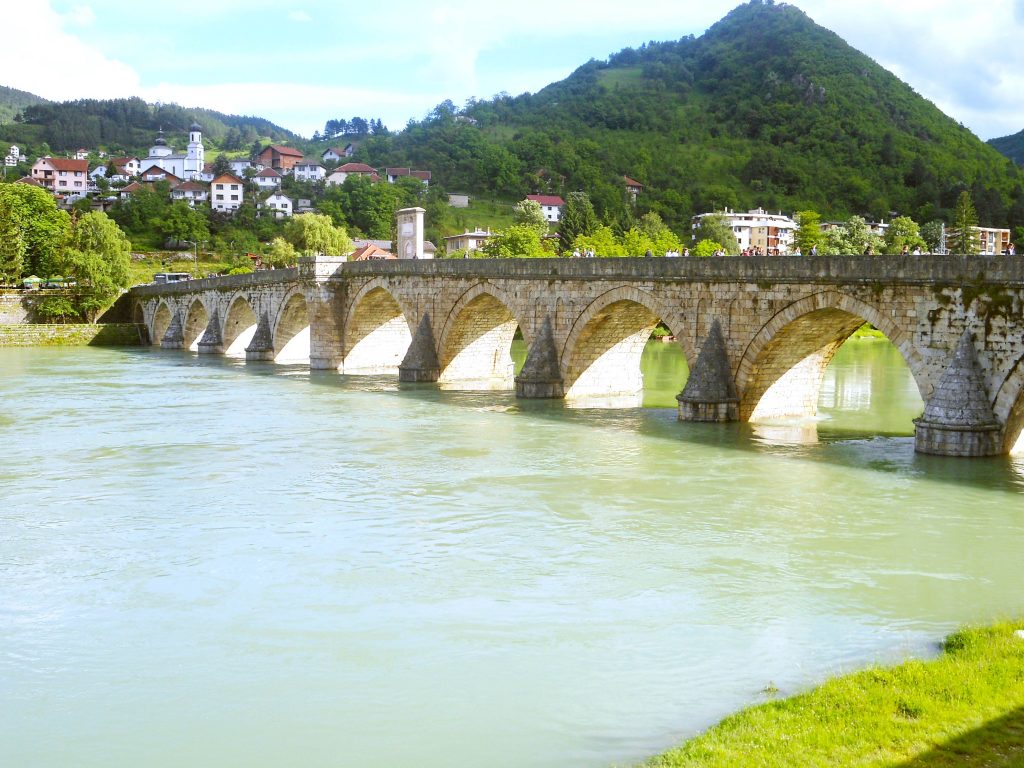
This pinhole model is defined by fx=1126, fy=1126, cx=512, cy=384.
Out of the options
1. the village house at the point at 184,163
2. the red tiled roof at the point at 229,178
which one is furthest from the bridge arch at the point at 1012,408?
the village house at the point at 184,163

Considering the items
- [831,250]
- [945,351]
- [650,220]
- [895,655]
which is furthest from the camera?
[650,220]

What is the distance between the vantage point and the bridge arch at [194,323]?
5144 cm

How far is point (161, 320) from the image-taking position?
56156 mm

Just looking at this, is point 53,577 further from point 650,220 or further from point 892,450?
point 650,220

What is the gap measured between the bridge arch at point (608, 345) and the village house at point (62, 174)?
99.6 metres

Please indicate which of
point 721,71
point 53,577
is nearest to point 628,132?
point 721,71

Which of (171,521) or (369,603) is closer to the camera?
(369,603)

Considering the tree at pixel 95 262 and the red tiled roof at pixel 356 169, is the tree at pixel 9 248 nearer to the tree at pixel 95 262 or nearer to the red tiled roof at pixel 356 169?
the tree at pixel 95 262

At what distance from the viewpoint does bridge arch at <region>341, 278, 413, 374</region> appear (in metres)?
37.3

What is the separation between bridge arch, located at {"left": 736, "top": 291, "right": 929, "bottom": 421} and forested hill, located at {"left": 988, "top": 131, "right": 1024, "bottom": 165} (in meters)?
104

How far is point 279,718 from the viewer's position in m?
8.83

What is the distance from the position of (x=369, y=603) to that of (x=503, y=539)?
2.71 m

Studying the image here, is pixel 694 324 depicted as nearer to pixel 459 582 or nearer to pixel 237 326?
pixel 459 582

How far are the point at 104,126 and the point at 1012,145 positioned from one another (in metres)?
123
